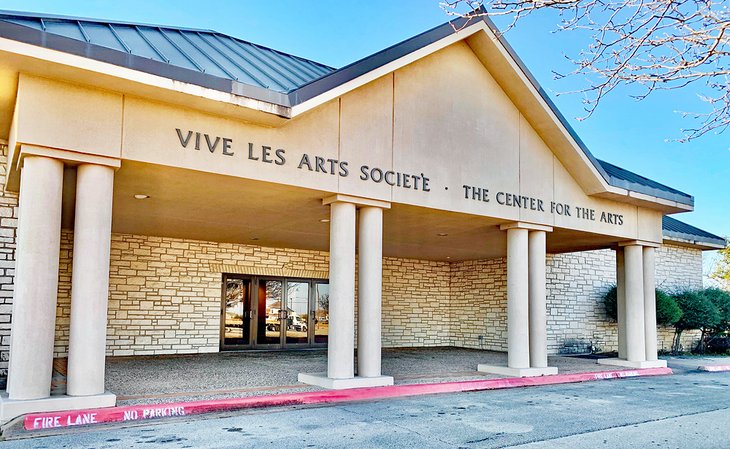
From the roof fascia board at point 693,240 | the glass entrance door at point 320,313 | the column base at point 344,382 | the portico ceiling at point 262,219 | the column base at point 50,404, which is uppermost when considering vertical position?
the roof fascia board at point 693,240

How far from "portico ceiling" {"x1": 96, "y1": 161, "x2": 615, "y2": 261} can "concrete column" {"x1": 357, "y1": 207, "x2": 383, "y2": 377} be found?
0.78 metres

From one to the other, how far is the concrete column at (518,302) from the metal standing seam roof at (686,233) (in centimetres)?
991

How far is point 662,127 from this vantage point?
7.30 meters

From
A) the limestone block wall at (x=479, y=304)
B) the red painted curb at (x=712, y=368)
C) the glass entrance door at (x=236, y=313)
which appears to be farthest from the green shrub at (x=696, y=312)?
the glass entrance door at (x=236, y=313)

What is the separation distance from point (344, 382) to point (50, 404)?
434cm

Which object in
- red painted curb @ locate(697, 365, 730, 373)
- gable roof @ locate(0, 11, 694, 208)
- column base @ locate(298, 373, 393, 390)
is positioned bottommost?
red painted curb @ locate(697, 365, 730, 373)

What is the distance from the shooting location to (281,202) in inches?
432

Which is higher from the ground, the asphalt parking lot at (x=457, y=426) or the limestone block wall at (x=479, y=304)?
the limestone block wall at (x=479, y=304)

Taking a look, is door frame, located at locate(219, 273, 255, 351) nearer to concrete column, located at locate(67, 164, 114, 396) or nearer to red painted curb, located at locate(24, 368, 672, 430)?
red painted curb, located at locate(24, 368, 672, 430)

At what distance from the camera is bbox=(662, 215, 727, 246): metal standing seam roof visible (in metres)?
21.0

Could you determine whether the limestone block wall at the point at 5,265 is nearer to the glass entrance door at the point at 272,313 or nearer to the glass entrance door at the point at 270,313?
the glass entrance door at the point at 272,313

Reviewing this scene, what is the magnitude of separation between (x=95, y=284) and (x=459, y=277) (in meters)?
15.7

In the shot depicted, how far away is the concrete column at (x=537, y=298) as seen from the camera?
43.6ft

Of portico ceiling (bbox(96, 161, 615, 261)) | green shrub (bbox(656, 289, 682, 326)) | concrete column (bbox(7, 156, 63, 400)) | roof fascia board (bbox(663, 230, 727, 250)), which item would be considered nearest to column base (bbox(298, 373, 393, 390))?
portico ceiling (bbox(96, 161, 615, 261))
